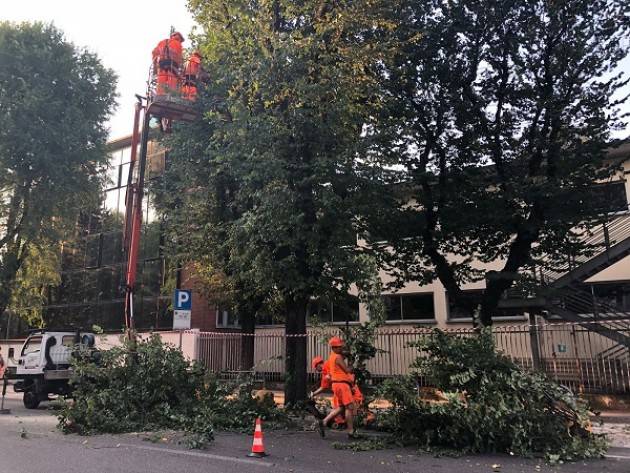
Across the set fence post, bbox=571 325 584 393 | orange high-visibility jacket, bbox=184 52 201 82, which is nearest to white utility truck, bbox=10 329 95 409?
orange high-visibility jacket, bbox=184 52 201 82

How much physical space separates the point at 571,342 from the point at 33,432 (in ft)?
40.3

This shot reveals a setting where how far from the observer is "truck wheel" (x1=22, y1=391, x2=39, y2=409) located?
15102 mm

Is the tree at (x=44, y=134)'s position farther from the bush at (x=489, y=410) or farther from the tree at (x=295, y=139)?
the bush at (x=489, y=410)

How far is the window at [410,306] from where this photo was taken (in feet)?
69.9

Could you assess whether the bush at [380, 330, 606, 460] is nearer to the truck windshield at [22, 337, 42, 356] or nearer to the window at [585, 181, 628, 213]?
the window at [585, 181, 628, 213]

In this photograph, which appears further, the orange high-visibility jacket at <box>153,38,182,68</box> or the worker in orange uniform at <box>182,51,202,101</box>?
the worker in orange uniform at <box>182,51,202,101</box>

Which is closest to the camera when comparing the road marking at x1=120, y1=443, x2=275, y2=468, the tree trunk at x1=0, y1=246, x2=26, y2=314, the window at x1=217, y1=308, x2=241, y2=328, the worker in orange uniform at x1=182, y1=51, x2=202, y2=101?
the road marking at x1=120, y1=443, x2=275, y2=468

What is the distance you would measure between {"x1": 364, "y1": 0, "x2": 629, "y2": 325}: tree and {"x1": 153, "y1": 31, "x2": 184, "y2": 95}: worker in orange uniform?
5.69 metres

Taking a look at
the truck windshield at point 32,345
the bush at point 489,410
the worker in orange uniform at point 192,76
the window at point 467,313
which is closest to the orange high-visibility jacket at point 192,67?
the worker in orange uniform at point 192,76

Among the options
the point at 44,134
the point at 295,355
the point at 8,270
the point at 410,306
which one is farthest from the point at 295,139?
the point at 8,270

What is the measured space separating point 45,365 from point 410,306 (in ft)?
43.7

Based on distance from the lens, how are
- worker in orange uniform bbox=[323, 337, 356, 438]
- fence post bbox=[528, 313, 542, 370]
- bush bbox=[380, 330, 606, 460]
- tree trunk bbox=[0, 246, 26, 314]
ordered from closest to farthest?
bush bbox=[380, 330, 606, 460] → worker in orange uniform bbox=[323, 337, 356, 438] → fence post bbox=[528, 313, 542, 370] → tree trunk bbox=[0, 246, 26, 314]

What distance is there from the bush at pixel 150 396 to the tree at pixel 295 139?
6.14ft

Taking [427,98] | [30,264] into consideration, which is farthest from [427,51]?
[30,264]
